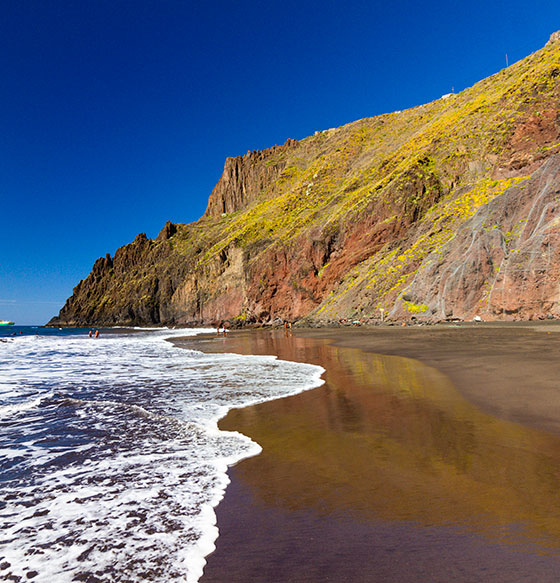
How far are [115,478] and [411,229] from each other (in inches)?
1791

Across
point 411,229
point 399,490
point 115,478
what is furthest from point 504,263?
point 115,478

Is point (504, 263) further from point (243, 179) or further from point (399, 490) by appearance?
point (243, 179)

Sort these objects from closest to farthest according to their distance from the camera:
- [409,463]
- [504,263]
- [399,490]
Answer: [399,490] < [409,463] < [504,263]

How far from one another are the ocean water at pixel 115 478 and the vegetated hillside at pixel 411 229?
26225mm

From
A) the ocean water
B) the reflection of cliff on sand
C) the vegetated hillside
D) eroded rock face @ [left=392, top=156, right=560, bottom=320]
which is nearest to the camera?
the ocean water

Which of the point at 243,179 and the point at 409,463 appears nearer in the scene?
the point at 409,463

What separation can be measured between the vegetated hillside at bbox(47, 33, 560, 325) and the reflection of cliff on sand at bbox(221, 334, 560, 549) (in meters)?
26.8

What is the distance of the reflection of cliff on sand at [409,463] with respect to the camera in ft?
11.5

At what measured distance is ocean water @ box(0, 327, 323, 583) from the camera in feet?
10.1

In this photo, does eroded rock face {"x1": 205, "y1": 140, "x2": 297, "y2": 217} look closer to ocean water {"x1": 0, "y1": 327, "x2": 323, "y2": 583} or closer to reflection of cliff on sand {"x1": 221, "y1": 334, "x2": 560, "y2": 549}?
ocean water {"x1": 0, "y1": 327, "x2": 323, "y2": 583}

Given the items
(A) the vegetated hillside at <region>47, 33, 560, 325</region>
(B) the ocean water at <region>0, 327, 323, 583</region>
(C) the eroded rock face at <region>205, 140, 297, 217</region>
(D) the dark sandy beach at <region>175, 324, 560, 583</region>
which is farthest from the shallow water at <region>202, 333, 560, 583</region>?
(C) the eroded rock face at <region>205, 140, 297, 217</region>

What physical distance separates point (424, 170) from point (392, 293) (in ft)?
65.1

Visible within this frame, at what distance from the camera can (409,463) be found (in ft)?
15.3

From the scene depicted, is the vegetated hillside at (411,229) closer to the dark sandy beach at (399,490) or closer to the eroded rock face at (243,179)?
the eroded rock face at (243,179)
